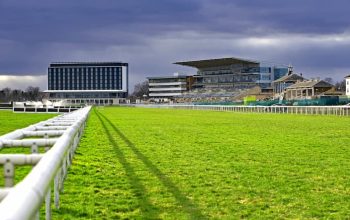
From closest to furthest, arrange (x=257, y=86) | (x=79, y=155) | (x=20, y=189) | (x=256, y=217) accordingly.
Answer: (x=20, y=189) < (x=256, y=217) < (x=79, y=155) < (x=257, y=86)

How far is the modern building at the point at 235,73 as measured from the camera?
153 meters

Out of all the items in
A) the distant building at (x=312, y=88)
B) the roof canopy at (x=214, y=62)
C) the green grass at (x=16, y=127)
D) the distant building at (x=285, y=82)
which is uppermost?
the roof canopy at (x=214, y=62)

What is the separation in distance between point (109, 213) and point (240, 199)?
158cm

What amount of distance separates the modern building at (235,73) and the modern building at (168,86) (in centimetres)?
1164

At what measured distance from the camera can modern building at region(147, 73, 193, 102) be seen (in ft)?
603

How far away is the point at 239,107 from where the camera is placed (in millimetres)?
64000

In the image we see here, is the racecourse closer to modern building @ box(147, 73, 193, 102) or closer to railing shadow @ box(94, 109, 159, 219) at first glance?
railing shadow @ box(94, 109, 159, 219)

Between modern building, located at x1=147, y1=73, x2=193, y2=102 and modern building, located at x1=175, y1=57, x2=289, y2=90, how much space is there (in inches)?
458

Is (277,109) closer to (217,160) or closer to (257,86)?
(217,160)

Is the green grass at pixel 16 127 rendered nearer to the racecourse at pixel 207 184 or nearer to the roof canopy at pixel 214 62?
the racecourse at pixel 207 184

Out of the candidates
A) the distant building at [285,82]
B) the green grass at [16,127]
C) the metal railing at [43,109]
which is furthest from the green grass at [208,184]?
the distant building at [285,82]

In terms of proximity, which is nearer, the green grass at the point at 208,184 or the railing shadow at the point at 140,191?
the railing shadow at the point at 140,191

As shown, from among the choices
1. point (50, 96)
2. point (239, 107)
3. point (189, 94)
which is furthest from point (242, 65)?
point (239, 107)

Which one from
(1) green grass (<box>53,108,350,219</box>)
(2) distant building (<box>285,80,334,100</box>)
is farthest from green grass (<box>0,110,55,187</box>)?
(2) distant building (<box>285,80,334,100</box>)
